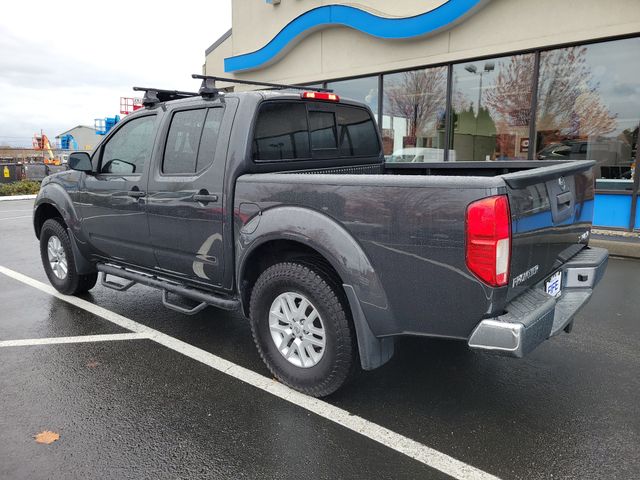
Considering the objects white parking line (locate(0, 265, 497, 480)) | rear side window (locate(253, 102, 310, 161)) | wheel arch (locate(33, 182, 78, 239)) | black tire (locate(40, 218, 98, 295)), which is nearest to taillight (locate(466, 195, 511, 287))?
white parking line (locate(0, 265, 497, 480))

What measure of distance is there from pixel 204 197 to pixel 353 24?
29.1 feet

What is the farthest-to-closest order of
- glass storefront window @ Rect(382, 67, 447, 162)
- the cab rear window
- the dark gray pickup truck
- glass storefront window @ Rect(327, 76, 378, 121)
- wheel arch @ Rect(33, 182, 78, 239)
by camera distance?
1. glass storefront window @ Rect(327, 76, 378, 121)
2. glass storefront window @ Rect(382, 67, 447, 162)
3. wheel arch @ Rect(33, 182, 78, 239)
4. the cab rear window
5. the dark gray pickup truck

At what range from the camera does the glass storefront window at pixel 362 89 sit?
11609mm

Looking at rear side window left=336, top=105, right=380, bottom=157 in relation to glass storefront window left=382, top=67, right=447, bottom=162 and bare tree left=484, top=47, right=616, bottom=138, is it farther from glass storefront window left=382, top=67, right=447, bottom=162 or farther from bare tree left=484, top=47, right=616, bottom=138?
glass storefront window left=382, top=67, right=447, bottom=162

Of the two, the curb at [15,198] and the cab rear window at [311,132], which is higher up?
the cab rear window at [311,132]

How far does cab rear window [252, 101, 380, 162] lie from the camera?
3.62 meters

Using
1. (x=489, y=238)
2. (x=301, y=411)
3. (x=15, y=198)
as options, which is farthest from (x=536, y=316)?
(x=15, y=198)

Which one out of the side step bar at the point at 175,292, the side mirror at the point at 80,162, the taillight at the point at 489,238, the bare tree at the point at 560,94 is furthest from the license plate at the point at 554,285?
the bare tree at the point at 560,94

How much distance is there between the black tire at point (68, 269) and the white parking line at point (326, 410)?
2.47 feet

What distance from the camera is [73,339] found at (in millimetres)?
4227

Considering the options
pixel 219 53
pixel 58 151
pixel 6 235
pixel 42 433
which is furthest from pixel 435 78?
pixel 58 151

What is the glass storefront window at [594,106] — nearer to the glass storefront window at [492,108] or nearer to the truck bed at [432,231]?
the glass storefront window at [492,108]

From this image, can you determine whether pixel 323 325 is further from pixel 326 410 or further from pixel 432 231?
pixel 432 231

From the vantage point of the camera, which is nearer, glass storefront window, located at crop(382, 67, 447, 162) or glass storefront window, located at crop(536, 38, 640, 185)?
glass storefront window, located at crop(536, 38, 640, 185)
